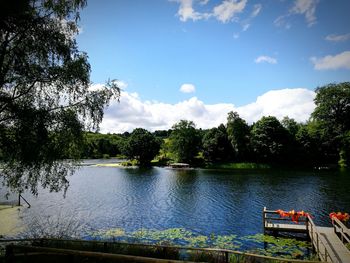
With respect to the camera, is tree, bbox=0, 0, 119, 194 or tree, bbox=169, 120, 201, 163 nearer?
tree, bbox=0, 0, 119, 194

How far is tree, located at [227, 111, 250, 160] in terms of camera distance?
329 ft

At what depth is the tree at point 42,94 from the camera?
15.2m

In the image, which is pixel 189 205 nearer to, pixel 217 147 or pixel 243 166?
pixel 243 166

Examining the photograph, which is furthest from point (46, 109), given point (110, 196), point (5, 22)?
point (110, 196)

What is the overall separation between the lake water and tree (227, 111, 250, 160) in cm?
4642

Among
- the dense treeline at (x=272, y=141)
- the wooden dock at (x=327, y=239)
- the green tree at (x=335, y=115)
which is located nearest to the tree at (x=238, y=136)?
the dense treeline at (x=272, y=141)

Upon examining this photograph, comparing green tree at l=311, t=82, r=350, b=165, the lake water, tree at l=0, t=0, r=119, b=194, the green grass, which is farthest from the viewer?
the green grass

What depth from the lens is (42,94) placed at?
16469 millimetres

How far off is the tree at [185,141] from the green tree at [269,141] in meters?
23.4

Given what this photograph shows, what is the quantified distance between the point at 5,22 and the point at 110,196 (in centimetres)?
3601

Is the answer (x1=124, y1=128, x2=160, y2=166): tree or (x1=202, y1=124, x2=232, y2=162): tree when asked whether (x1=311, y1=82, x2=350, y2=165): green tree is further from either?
(x1=124, y1=128, x2=160, y2=166): tree

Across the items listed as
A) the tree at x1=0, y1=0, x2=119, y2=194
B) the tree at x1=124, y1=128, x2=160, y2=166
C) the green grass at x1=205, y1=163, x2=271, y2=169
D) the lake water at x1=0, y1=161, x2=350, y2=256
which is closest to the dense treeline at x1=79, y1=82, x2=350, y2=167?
the tree at x1=124, y1=128, x2=160, y2=166

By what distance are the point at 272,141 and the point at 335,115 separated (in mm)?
22450

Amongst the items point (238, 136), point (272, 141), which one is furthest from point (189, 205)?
point (272, 141)
